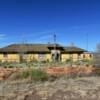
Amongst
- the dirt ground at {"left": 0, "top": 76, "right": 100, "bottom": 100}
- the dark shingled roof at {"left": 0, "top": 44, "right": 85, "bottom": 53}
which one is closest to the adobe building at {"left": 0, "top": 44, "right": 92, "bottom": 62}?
the dark shingled roof at {"left": 0, "top": 44, "right": 85, "bottom": 53}

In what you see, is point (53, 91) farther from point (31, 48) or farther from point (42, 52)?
point (31, 48)

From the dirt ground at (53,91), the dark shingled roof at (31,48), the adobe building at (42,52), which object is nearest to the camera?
the dirt ground at (53,91)

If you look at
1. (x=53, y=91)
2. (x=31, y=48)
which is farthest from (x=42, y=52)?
(x=53, y=91)

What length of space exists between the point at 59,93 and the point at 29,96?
4.94 ft

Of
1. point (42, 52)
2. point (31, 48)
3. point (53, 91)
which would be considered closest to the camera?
point (53, 91)

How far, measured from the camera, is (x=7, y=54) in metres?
52.0

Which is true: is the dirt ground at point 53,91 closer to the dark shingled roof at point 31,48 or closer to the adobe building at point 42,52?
the adobe building at point 42,52

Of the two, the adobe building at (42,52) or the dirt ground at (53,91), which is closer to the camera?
the dirt ground at (53,91)

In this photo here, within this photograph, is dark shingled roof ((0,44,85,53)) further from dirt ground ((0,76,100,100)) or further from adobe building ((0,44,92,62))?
dirt ground ((0,76,100,100))

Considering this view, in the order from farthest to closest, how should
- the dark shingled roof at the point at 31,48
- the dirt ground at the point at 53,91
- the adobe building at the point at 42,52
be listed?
the dark shingled roof at the point at 31,48 → the adobe building at the point at 42,52 → the dirt ground at the point at 53,91

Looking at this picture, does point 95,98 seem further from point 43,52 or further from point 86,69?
point 43,52

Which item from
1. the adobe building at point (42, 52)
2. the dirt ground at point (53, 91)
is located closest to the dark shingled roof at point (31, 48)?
the adobe building at point (42, 52)

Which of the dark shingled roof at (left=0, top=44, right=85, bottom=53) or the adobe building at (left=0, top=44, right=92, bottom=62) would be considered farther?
the dark shingled roof at (left=0, top=44, right=85, bottom=53)

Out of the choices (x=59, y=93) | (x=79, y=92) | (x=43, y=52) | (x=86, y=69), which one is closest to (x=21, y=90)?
(x=59, y=93)
